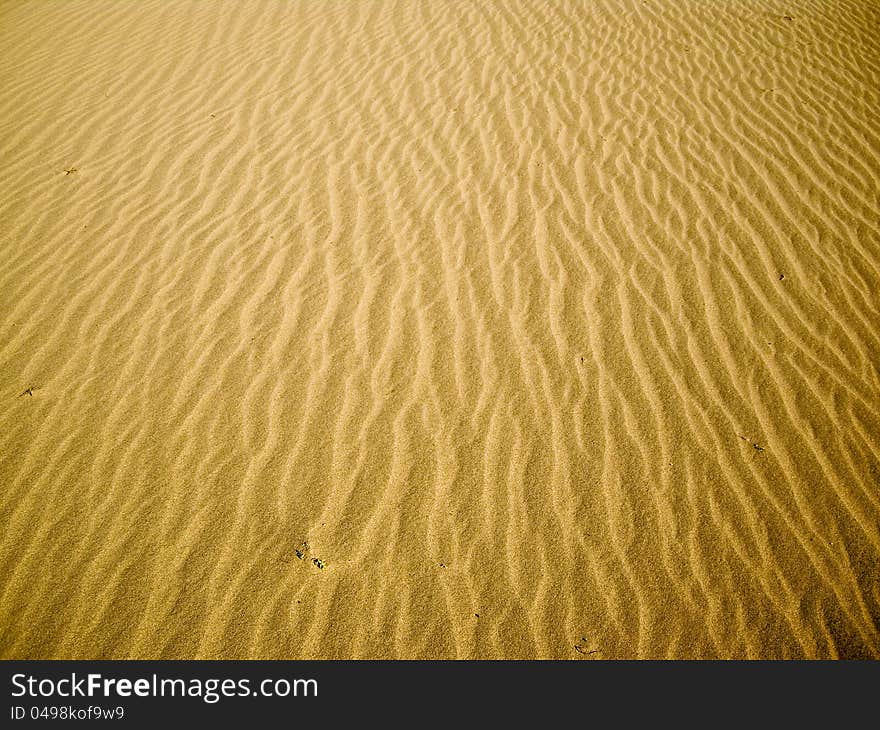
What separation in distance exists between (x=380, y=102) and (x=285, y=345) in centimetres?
379

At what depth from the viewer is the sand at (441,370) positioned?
231 centimetres

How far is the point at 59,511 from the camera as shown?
2.57 m

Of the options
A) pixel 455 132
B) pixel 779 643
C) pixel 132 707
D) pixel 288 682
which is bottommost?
pixel 779 643

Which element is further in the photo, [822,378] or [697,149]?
[697,149]

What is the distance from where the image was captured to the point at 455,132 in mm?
5207

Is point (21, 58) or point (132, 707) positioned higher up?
point (21, 58)

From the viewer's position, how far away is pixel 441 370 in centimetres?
317

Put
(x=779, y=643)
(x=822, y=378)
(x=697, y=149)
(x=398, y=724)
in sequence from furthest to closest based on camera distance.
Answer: (x=697, y=149) < (x=822, y=378) < (x=779, y=643) < (x=398, y=724)

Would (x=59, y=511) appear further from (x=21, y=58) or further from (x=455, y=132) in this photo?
(x=21, y=58)

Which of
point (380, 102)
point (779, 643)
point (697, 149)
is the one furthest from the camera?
point (380, 102)

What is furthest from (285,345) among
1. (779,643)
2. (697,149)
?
(697,149)

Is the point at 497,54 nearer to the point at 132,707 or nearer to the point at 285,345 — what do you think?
the point at 285,345

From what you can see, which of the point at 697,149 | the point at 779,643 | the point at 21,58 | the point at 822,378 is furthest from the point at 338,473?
the point at 21,58

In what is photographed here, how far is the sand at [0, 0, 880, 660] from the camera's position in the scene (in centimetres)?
231
